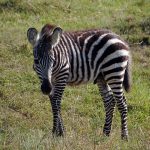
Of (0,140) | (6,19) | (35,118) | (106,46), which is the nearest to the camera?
(0,140)

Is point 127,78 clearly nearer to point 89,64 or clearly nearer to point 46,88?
point 89,64

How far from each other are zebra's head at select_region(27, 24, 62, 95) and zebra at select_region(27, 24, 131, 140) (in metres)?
0.02

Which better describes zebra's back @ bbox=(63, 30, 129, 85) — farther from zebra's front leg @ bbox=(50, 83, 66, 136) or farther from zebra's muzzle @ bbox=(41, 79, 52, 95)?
zebra's muzzle @ bbox=(41, 79, 52, 95)

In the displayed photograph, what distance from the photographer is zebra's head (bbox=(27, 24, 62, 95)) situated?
28.2 feet

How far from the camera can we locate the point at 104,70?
9781 mm

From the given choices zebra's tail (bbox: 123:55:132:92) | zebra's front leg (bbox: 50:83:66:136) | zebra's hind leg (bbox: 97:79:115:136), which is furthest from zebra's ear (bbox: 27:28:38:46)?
zebra's tail (bbox: 123:55:132:92)

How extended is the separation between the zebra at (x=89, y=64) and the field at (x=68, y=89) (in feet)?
1.57

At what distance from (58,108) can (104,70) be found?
1198 mm

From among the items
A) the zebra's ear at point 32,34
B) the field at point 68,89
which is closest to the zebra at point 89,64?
the zebra's ear at point 32,34

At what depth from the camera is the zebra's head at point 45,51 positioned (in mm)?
8594

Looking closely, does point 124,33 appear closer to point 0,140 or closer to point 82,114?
point 82,114

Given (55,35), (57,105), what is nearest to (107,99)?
(57,105)

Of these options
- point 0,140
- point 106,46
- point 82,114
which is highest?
point 106,46

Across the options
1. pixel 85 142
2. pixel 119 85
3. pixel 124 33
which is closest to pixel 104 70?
pixel 119 85
